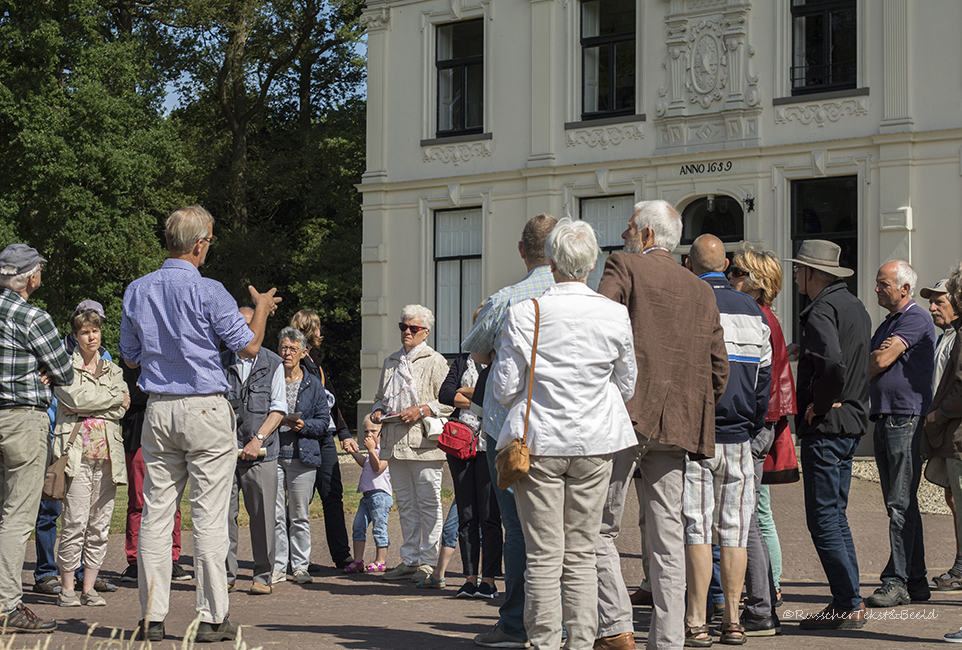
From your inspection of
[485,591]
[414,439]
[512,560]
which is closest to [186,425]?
[512,560]

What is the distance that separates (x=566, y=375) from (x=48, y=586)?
14.9ft

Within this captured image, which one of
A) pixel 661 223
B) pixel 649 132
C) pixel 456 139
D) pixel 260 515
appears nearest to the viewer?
pixel 661 223

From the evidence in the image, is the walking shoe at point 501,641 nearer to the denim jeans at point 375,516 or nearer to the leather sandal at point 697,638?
the leather sandal at point 697,638

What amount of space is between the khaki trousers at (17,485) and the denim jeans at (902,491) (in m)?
5.08

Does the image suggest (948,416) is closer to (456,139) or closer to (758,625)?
(758,625)

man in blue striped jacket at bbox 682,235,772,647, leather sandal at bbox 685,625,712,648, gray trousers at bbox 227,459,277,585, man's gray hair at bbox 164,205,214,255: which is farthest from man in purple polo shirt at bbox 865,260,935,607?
man's gray hair at bbox 164,205,214,255

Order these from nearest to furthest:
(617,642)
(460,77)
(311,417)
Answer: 1. (617,642)
2. (311,417)
3. (460,77)

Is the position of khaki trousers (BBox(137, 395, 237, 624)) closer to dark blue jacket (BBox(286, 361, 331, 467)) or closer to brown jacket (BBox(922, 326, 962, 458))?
dark blue jacket (BBox(286, 361, 331, 467))

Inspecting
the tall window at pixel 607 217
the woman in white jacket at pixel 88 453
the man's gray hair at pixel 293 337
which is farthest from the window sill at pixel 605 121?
the woman in white jacket at pixel 88 453

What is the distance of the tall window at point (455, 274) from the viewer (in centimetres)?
2188

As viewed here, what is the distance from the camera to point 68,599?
746 cm

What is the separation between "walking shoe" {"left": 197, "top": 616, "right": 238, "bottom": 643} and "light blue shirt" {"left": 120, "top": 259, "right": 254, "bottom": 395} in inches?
48.0

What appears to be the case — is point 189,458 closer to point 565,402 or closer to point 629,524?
point 565,402

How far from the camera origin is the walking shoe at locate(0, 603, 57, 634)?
631 centimetres
